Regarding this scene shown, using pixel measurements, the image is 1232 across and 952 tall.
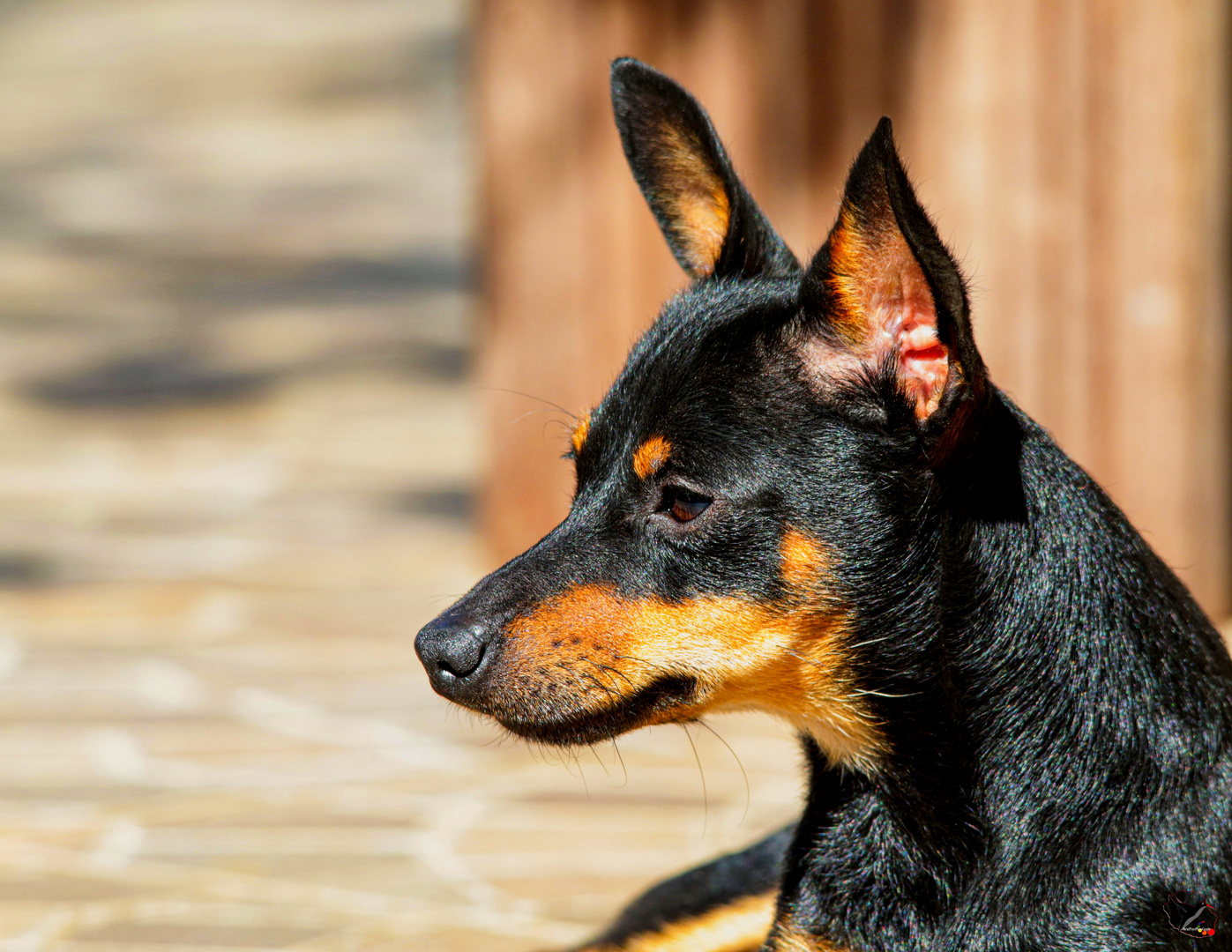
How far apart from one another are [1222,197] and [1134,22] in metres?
0.72

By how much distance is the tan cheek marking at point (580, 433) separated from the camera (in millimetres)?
2935

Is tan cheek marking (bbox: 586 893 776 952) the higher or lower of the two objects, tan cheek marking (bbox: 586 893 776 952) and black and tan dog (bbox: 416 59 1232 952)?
the lower

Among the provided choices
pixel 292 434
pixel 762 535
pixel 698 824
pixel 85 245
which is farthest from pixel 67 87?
pixel 762 535

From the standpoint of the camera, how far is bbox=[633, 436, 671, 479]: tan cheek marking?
2.74 metres

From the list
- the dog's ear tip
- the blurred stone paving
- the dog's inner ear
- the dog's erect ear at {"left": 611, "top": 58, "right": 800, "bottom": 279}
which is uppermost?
the dog's ear tip

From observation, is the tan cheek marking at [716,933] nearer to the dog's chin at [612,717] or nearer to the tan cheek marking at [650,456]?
the dog's chin at [612,717]

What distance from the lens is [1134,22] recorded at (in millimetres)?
5645

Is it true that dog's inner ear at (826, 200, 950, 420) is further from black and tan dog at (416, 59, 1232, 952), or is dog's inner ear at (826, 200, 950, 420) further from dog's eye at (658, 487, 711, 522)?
dog's eye at (658, 487, 711, 522)

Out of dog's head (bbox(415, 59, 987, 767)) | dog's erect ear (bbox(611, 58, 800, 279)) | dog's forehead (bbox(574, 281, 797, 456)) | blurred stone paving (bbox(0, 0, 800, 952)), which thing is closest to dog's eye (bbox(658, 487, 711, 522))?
dog's head (bbox(415, 59, 987, 767))

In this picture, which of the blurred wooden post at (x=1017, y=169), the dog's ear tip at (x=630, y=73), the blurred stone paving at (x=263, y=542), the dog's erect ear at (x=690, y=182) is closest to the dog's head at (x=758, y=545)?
the dog's erect ear at (x=690, y=182)

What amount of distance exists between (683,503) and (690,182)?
2.69 ft

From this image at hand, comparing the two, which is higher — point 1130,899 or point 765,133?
point 765,133

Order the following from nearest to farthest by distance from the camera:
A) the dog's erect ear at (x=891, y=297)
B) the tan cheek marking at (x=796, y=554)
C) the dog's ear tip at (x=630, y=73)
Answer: the dog's erect ear at (x=891, y=297) < the tan cheek marking at (x=796, y=554) < the dog's ear tip at (x=630, y=73)

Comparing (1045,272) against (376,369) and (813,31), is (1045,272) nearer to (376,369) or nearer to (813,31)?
(813,31)
